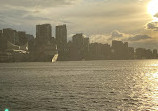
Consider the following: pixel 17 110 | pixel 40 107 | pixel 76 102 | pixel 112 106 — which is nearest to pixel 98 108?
pixel 112 106

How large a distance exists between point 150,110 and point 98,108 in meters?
7.63

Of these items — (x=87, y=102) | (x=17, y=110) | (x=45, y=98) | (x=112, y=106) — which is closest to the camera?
(x=17, y=110)

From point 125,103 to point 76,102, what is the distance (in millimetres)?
8230

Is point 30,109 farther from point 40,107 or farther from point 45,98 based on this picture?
point 45,98

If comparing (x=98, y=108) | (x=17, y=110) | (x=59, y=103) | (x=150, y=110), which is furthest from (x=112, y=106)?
(x=17, y=110)

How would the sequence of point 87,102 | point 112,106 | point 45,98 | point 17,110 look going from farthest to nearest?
point 45,98 → point 87,102 → point 112,106 → point 17,110

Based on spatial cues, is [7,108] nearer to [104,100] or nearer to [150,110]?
[104,100]

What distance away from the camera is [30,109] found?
34.8 metres

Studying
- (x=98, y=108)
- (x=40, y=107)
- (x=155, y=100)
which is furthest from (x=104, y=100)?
(x=40, y=107)

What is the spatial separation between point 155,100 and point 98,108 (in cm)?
1270

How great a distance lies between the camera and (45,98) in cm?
4366

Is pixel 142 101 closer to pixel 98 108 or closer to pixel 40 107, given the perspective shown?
pixel 98 108

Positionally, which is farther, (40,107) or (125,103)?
(125,103)

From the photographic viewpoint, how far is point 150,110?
3444cm
